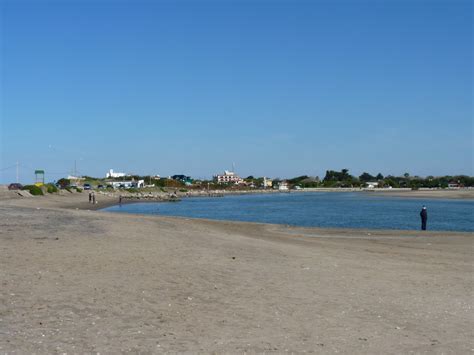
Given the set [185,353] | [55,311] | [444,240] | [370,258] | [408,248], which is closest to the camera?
[185,353]

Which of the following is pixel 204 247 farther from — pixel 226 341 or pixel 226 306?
pixel 226 341

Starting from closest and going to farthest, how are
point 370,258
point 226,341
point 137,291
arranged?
point 226,341
point 137,291
point 370,258

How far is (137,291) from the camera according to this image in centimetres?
1115

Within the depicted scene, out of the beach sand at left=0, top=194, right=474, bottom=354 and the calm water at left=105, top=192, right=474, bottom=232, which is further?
the calm water at left=105, top=192, right=474, bottom=232

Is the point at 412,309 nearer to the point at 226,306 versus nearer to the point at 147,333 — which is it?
the point at 226,306

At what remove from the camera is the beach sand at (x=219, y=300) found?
820 cm

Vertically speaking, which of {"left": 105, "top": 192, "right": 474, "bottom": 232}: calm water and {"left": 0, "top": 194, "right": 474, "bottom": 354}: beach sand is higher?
{"left": 0, "top": 194, "right": 474, "bottom": 354}: beach sand

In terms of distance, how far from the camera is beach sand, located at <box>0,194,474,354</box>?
8203mm

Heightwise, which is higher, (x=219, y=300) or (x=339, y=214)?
(x=219, y=300)

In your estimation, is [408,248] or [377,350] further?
[408,248]

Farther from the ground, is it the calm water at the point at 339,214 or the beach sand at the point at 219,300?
the beach sand at the point at 219,300

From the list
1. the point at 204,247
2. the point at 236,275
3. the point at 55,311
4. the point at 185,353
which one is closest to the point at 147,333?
the point at 185,353

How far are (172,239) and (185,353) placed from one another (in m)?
14.2

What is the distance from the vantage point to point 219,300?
10852 mm
